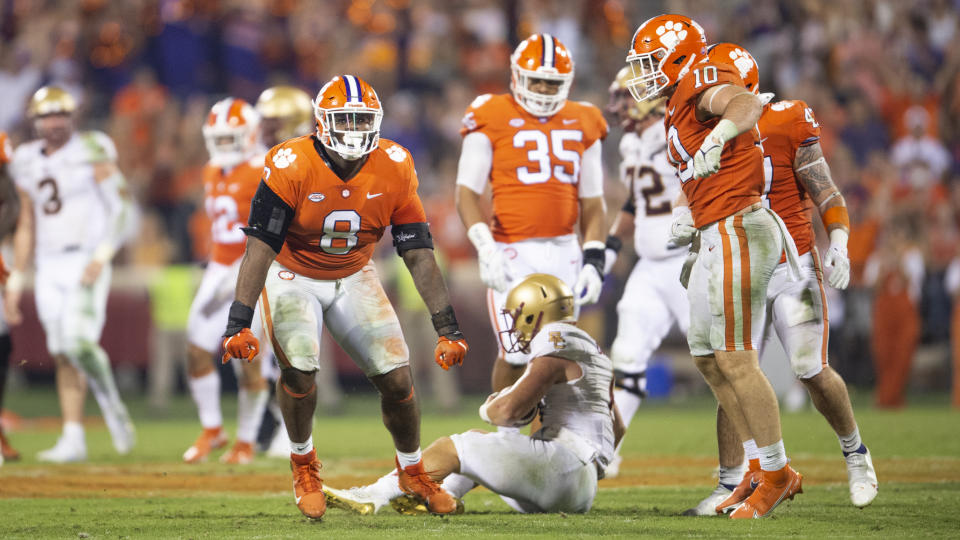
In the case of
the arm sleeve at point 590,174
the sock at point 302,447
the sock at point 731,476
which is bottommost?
the sock at point 731,476

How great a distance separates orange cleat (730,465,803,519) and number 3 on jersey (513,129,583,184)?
92.3 inches

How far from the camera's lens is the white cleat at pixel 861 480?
236 inches

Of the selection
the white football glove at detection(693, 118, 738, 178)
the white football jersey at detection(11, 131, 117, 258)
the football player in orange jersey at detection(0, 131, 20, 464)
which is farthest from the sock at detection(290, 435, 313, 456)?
the white football jersey at detection(11, 131, 117, 258)

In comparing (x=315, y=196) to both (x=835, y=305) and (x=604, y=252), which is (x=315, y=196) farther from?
(x=835, y=305)

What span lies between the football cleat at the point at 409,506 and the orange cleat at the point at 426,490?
0.02 m

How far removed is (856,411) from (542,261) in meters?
6.28

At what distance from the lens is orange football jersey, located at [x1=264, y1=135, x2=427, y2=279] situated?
5738 millimetres

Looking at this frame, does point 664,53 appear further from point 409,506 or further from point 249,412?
point 249,412

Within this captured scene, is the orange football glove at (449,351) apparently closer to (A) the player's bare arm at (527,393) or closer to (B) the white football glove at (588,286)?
(A) the player's bare arm at (527,393)

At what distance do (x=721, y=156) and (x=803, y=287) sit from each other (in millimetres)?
912

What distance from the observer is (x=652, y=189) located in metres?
7.63

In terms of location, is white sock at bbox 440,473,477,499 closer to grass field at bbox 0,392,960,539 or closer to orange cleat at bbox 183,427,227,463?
grass field at bbox 0,392,960,539

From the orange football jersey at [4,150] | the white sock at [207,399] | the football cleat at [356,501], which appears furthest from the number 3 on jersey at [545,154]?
the orange football jersey at [4,150]

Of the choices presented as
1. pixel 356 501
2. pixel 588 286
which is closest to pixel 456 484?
pixel 356 501
